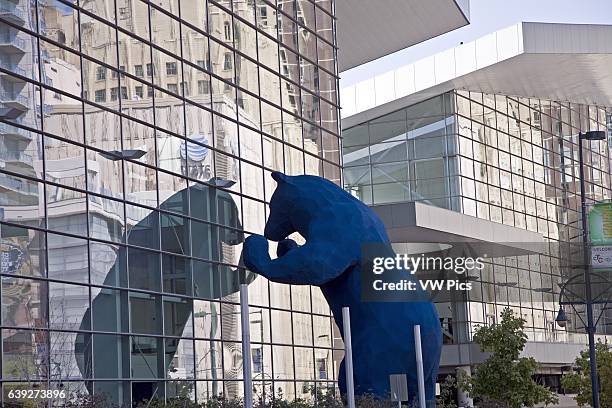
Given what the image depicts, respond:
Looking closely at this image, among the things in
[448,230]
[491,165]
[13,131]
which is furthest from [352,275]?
[491,165]

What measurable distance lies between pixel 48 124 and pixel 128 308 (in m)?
4.45

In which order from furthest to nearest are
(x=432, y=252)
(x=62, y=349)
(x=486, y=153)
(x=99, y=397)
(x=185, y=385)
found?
1. (x=486, y=153)
2. (x=432, y=252)
3. (x=185, y=385)
4. (x=62, y=349)
5. (x=99, y=397)

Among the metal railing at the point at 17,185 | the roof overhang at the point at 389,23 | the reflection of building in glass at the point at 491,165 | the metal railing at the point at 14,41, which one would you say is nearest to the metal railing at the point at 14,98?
the metal railing at the point at 14,41

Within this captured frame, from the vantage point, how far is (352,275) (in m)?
24.6

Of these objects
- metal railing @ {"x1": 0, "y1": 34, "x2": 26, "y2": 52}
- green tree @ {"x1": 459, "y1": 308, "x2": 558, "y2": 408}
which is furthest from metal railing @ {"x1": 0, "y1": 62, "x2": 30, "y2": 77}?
green tree @ {"x1": 459, "y1": 308, "x2": 558, "y2": 408}

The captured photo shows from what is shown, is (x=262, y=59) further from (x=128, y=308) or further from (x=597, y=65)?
(x=597, y=65)

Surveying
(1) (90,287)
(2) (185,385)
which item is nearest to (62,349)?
(1) (90,287)

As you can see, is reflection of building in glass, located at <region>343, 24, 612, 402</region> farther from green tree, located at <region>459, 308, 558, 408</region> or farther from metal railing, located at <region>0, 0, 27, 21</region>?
metal railing, located at <region>0, 0, 27, 21</region>

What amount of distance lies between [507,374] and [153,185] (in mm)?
15287

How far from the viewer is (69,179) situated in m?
24.9

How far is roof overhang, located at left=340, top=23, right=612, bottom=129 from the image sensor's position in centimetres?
4897

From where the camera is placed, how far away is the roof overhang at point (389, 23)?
42.3m

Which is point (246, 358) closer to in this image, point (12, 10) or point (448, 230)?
point (12, 10)

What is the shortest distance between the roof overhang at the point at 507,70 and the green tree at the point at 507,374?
12715mm
